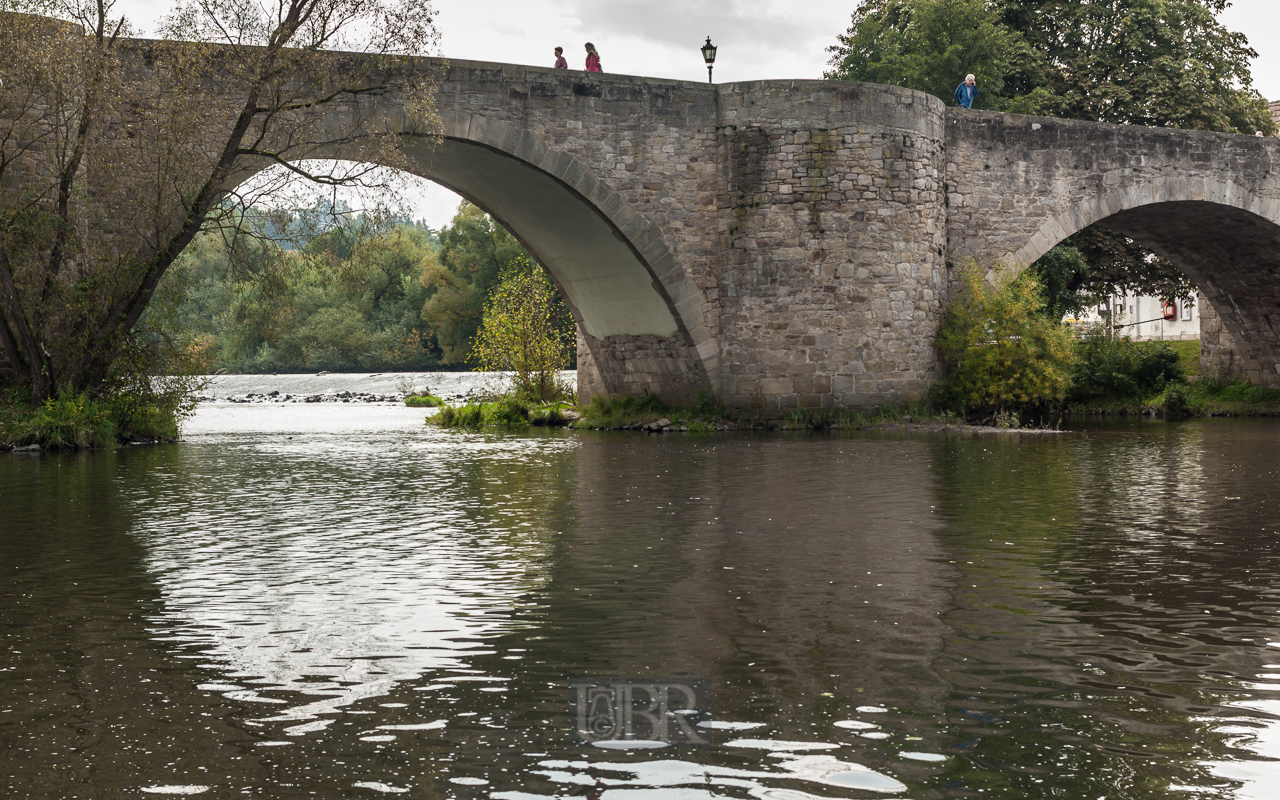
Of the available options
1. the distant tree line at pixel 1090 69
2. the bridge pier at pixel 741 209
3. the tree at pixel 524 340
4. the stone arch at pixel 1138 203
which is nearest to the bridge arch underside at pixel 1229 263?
the stone arch at pixel 1138 203

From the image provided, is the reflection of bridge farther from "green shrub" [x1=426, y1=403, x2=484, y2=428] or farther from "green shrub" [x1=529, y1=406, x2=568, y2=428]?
"green shrub" [x1=426, y1=403, x2=484, y2=428]

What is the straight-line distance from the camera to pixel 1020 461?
1255 centimetres

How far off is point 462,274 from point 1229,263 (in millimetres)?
39047

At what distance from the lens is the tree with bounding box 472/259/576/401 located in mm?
23453

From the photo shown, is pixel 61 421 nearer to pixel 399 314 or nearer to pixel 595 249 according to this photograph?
pixel 595 249

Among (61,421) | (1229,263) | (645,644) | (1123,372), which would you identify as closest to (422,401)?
(1123,372)

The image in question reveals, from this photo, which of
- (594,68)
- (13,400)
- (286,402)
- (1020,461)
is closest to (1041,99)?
(594,68)

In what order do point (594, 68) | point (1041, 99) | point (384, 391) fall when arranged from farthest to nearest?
point (384, 391)
point (1041, 99)
point (594, 68)

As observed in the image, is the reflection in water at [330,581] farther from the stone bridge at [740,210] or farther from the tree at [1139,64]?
the tree at [1139,64]

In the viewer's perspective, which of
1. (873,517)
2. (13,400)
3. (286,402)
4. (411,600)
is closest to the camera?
(411,600)

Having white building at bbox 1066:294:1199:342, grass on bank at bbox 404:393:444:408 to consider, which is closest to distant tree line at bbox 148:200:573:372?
grass on bank at bbox 404:393:444:408

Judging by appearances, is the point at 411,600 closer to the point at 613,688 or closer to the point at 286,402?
the point at 613,688

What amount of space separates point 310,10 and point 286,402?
2537cm

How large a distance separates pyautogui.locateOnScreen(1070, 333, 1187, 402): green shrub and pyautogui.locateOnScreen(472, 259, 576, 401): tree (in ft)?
34.4
